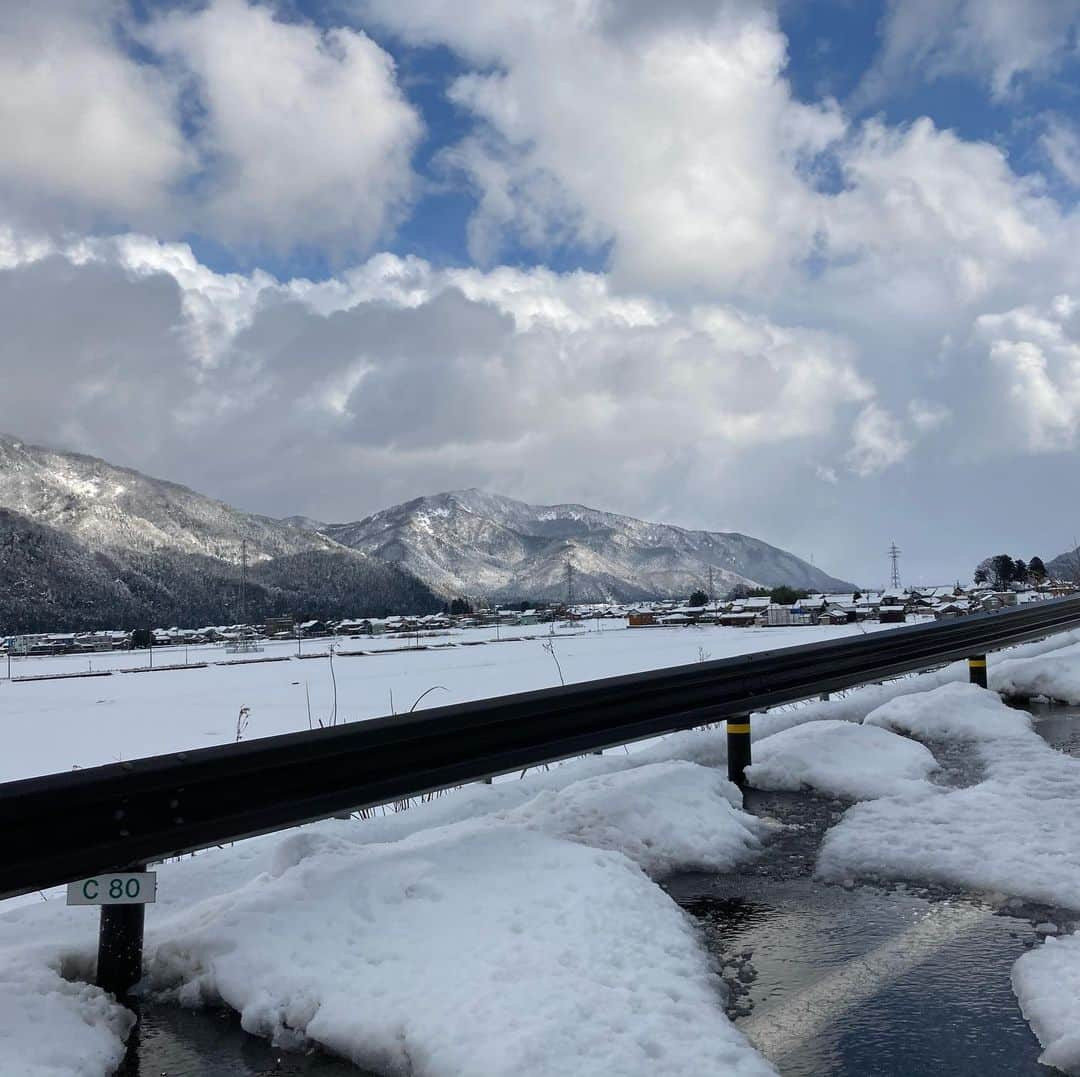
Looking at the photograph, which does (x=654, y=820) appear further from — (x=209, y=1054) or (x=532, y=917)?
(x=209, y=1054)

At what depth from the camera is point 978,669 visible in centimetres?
1186

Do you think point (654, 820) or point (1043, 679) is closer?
point (654, 820)

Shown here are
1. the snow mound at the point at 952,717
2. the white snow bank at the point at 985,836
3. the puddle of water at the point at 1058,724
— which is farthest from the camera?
the snow mound at the point at 952,717

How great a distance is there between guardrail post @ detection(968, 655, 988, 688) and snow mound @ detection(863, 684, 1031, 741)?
2.03 metres

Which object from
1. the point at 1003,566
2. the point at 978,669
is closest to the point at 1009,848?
the point at 978,669

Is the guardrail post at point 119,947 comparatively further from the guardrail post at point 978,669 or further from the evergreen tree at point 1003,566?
the evergreen tree at point 1003,566

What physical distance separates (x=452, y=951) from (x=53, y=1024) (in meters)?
1.33

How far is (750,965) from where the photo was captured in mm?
3594

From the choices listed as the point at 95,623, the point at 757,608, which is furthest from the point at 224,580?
the point at 757,608

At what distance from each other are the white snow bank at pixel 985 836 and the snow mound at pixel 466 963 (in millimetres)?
1506

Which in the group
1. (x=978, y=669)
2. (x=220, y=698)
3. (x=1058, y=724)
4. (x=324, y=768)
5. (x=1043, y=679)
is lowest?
(x=220, y=698)

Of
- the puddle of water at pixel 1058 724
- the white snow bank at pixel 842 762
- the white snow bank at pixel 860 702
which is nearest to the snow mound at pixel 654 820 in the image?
the white snow bank at pixel 842 762

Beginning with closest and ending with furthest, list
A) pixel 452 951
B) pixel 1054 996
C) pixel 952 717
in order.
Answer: pixel 1054 996 → pixel 452 951 → pixel 952 717

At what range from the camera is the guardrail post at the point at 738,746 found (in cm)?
714
